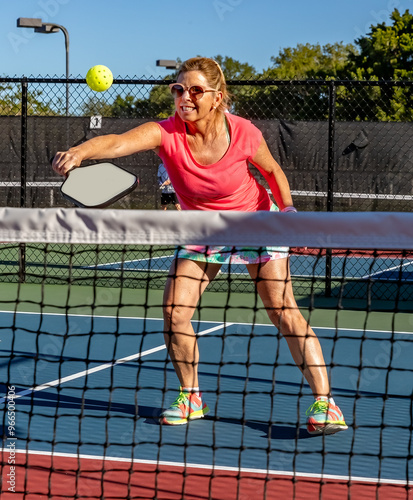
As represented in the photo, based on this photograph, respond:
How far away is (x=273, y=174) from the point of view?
4059mm

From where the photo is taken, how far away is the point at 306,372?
12.9 feet

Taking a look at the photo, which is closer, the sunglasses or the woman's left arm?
the sunglasses

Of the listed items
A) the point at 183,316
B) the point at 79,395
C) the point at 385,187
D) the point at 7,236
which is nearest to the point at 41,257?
the point at 385,187

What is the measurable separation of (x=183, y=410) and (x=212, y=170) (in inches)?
48.7

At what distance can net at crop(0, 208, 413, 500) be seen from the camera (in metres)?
2.84

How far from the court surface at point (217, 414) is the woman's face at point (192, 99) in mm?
1053

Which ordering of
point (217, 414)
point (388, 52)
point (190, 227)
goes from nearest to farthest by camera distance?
1. point (190, 227)
2. point (217, 414)
3. point (388, 52)

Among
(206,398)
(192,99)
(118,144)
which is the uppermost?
(192,99)

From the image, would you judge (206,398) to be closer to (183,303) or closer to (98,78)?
(183,303)

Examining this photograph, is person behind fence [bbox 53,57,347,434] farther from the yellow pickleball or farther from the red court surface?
the yellow pickleball

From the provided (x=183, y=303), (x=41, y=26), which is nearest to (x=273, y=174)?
(x=183, y=303)

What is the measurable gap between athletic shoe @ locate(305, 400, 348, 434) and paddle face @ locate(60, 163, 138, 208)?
1545 mm

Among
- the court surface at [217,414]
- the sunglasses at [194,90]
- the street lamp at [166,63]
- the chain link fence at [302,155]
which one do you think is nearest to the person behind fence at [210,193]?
the sunglasses at [194,90]

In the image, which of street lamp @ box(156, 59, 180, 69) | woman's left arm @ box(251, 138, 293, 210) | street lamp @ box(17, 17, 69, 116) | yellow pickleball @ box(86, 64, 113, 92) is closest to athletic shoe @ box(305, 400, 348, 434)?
woman's left arm @ box(251, 138, 293, 210)
